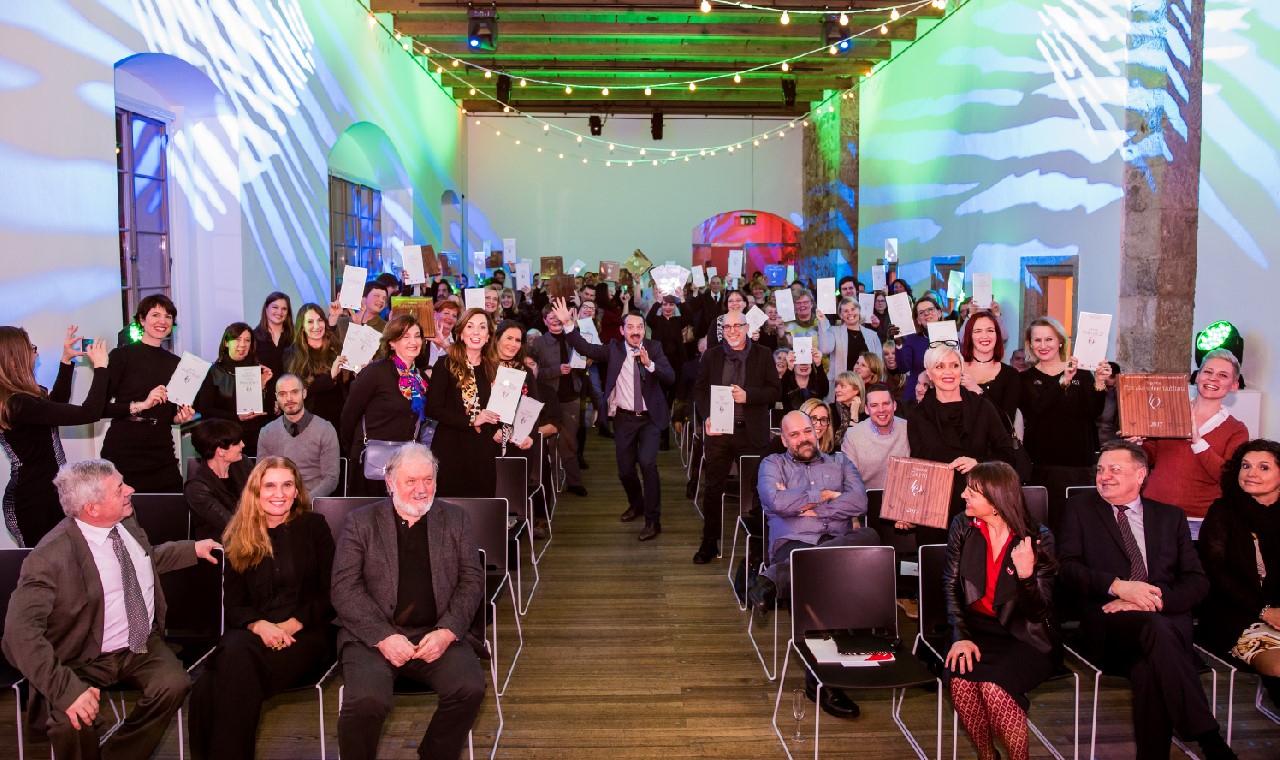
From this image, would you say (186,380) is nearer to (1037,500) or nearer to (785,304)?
(1037,500)

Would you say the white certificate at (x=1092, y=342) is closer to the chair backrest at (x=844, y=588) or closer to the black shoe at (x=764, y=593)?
the chair backrest at (x=844, y=588)

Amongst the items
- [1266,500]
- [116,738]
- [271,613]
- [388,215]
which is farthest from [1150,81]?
[388,215]

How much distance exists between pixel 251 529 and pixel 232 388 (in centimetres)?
201

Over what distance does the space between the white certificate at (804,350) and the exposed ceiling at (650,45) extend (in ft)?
15.7

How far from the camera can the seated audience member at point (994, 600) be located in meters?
3.94

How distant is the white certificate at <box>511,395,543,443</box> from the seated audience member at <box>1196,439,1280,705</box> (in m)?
3.49

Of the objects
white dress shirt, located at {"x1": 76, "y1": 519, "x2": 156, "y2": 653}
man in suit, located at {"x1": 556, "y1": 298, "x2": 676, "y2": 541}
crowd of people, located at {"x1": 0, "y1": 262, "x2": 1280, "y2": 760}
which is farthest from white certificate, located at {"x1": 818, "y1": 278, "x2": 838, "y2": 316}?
white dress shirt, located at {"x1": 76, "y1": 519, "x2": 156, "y2": 653}

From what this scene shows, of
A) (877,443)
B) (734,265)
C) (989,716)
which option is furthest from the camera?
(734,265)

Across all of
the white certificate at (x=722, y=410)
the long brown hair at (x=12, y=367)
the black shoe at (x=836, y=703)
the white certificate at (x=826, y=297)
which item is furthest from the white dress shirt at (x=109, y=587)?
the white certificate at (x=826, y=297)

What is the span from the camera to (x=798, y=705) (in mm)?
4621

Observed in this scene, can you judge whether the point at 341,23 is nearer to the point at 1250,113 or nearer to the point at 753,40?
the point at 753,40

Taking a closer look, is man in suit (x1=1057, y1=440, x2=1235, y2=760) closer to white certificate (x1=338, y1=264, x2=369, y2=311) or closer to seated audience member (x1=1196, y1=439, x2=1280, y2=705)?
seated audience member (x1=1196, y1=439, x2=1280, y2=705)

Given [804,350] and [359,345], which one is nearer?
[359,345]

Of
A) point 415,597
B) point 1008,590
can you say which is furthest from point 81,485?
point 1008,590
